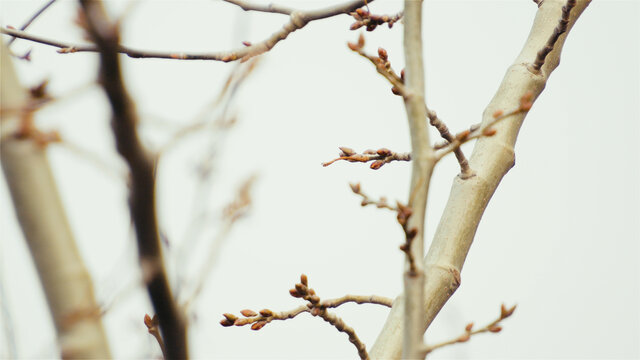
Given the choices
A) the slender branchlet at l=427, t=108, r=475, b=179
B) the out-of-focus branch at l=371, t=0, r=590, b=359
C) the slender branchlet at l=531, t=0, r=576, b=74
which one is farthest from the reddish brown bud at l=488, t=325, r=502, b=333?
the slender branchlet at l=531, t=0, r=576, b=74

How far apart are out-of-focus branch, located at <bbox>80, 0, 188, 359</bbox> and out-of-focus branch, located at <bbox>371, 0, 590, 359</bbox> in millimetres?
1324

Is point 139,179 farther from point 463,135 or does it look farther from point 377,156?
point 377,156

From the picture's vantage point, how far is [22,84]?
100 centimetres

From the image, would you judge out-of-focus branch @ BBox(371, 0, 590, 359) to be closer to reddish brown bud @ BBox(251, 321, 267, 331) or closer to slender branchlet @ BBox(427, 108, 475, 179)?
slender branchlet @ BBox(427, 108, 475, 179)

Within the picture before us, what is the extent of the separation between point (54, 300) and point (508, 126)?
204cm

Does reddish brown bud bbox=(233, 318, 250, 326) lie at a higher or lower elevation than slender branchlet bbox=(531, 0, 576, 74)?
lower

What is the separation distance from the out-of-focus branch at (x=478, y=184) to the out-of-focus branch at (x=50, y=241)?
1.35m

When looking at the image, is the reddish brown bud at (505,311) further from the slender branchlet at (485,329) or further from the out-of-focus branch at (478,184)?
the out-of-focus branch at (478,184)

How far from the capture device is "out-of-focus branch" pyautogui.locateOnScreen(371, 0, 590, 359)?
2.17 meters

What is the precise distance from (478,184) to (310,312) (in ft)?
2.85

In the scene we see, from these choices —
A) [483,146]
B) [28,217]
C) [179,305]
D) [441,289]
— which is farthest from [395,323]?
[28,217]

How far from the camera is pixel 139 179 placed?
0.83m

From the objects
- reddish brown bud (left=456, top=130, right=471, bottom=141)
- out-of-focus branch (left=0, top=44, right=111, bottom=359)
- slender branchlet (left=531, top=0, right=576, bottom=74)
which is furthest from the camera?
slender branchlet (left=531, top=0, right=576, bottom=74)

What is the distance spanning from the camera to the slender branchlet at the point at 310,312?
2035mm
